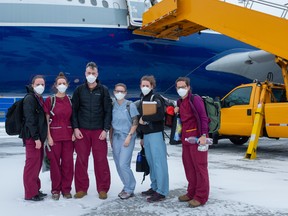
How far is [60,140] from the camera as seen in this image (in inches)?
179

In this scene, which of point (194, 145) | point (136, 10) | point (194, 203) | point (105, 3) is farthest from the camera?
point (136, 10)

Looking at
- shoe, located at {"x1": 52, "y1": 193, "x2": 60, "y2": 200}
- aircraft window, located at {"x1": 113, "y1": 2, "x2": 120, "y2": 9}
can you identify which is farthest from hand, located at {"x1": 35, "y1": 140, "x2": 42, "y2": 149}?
aircraft window, located at {"x1": 113, "y1": 2, "x2": 120, "y2": 9}

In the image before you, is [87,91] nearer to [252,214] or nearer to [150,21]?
[252,214]

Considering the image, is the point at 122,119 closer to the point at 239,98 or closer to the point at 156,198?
the point at 156,198

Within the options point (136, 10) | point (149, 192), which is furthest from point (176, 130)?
point (136, 10)

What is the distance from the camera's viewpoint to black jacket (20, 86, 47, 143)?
4.35 metres

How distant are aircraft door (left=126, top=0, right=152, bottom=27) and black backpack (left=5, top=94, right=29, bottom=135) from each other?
6.34 metres

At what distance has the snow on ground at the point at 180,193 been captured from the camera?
3949 millimetres

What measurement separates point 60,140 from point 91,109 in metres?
0.56

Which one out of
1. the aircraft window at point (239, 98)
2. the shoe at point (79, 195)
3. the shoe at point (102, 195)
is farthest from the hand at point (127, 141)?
the aircraft window at point (239, 98)

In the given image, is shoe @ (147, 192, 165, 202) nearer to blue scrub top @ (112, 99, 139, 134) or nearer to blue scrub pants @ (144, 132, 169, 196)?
blue scrub pants @ (144, 132, 169, 196)

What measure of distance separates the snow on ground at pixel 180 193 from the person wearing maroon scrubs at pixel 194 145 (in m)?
0.17

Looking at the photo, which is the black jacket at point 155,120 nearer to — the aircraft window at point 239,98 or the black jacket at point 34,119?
the black jacket at point 34,119

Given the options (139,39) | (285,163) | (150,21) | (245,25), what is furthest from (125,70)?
(285,163)
